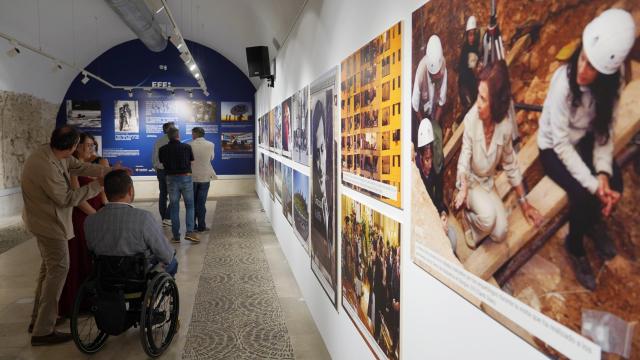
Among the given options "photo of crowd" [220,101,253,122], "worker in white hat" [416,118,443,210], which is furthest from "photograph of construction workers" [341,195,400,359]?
"photo of crowd" [220,101,253,122]

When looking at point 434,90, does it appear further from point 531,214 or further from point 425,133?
point 531,214

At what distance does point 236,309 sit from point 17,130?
9147 millimetres

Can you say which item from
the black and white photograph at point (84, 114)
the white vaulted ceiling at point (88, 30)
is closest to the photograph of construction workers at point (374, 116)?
the white vaulted ceiling at point (88, 30)

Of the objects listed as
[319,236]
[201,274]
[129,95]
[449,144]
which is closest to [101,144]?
[129,95]

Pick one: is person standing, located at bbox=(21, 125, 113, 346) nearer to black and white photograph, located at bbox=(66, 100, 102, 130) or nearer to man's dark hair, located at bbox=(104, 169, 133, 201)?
man's dark hair, located at bbox=(104, 169, 133, 201)

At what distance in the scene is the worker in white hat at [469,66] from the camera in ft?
4.58

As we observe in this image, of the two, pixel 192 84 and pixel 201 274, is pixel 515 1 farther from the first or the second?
pixel 192 84

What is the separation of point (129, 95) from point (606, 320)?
1510cm

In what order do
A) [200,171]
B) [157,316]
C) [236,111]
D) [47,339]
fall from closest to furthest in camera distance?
[157,316]
[47,339]
[200,171]
[236,111]

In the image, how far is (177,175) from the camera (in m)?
8.09

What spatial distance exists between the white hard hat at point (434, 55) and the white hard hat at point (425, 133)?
0.18 m

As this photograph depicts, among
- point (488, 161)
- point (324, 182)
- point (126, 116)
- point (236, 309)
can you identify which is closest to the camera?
point (488, 161)

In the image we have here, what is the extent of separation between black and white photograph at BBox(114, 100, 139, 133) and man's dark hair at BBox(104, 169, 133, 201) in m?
11.9

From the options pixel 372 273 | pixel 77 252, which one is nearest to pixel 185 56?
pixel 77 252
